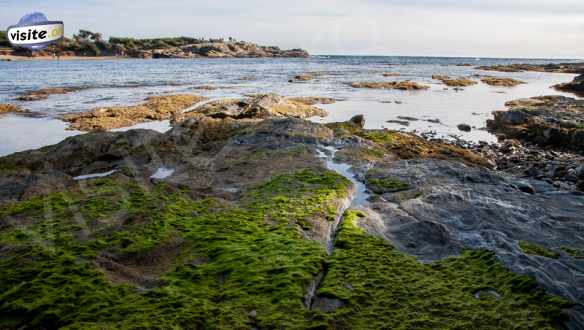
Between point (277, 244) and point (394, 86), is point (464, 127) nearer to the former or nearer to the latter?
point (277, 244)

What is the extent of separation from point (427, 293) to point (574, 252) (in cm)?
340

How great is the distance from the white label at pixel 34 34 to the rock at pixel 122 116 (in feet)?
14.2

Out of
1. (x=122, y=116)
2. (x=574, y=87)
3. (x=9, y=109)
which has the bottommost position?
(x=9, y=109)

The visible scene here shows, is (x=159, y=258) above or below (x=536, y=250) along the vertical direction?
below

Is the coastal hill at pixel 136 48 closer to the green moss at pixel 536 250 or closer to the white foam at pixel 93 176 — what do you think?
the white foam at pixel 93 176

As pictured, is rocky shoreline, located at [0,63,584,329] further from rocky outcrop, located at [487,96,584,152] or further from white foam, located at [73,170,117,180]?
rocky outcrop, located at [487,96,584,152]

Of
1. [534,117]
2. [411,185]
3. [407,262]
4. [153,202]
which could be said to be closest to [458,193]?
[411,185]

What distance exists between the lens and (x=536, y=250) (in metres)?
7.52

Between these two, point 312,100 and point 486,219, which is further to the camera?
point 312,100

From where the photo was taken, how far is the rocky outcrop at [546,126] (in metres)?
17.4

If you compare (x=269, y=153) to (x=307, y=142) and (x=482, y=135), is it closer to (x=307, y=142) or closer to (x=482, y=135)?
(x=307, y=142)

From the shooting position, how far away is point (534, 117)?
2200 centimetres

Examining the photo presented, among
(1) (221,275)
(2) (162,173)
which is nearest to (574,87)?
(2) (162,173)

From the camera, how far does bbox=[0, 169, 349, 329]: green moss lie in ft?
18.4
